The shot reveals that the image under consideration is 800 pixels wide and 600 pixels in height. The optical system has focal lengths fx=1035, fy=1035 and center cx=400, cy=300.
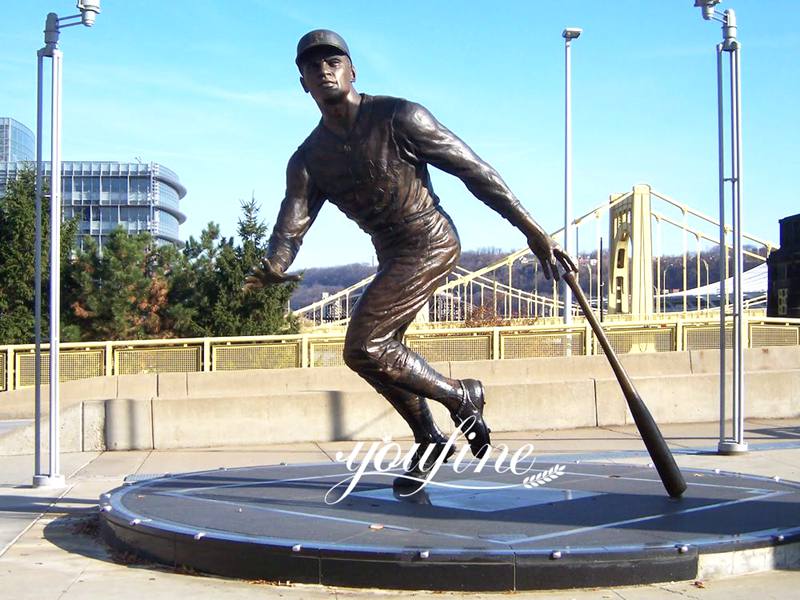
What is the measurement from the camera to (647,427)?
5.84 m

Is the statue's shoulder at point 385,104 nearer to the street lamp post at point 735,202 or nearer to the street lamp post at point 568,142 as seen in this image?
the street lamp post at point 735,202

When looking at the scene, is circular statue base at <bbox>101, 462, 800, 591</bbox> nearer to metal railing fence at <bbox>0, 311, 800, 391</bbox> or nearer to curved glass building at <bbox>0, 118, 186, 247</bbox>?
metal railing fence at <bbox>0, 311, 800, 391</bbox>

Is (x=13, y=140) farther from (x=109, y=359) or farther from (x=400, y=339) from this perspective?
(x=400, y=339)

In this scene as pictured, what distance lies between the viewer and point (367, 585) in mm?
4523

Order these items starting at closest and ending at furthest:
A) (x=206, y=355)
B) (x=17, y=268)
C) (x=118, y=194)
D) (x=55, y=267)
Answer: (x=55, y=267) < (x=206, y=355) < (x=17, y=268) < (x=118, y=194)

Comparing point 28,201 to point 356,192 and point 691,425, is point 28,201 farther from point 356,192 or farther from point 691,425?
point 356,192

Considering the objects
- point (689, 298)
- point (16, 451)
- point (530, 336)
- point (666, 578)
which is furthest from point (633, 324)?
point (689, 298)

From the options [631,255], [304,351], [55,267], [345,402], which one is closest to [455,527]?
[55,267]

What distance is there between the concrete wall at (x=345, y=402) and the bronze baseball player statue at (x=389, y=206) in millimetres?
6124

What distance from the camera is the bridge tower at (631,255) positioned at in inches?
2030

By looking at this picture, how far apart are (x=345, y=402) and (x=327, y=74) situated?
22.8 ft

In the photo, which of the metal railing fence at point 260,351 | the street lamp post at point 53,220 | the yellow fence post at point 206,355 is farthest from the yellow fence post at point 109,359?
the street lamp post at point 53,220

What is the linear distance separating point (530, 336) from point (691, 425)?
14.7 feet

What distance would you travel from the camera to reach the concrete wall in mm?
11633
